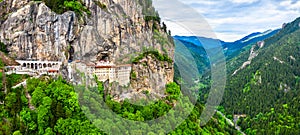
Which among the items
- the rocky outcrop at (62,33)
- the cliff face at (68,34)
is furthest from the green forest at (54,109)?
the rocky outcrop at (62,33)

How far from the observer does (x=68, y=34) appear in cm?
2372

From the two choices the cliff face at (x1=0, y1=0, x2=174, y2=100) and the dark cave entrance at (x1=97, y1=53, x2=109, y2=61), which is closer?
the dark cave entrance at (x1=97, y1=53, x2=109, y2=61)

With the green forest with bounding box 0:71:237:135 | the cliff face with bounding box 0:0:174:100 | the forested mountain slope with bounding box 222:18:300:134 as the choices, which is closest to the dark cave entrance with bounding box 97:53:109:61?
the cliff face with bounding box 0:0:174:100

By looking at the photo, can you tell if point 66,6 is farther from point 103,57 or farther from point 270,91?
point 270,91

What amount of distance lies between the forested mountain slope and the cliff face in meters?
24.2

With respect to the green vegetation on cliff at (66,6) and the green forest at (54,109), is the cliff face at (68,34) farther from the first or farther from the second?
the green forest at (54,109)

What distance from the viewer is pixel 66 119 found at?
1778 centimetres

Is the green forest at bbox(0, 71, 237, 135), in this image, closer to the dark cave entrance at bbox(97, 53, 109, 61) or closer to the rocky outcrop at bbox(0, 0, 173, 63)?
the dark cave entrance at bbox(97, 53, 109, 61)

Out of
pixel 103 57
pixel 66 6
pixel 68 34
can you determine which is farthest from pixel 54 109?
pixel 66 6

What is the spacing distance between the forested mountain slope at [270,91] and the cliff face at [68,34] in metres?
24.2

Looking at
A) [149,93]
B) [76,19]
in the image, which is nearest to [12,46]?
[76,19]

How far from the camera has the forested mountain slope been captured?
4341cm

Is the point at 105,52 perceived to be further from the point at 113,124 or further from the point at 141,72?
the point at 113,124

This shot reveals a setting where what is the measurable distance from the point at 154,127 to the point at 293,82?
5031 cm
